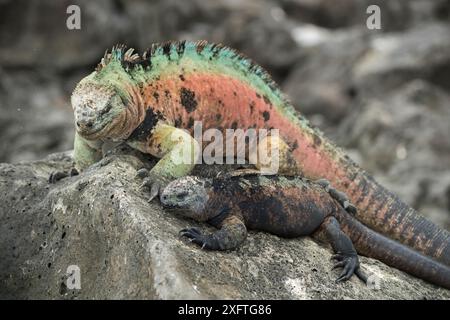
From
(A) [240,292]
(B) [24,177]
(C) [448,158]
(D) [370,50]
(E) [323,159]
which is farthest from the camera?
(D) [370,50]

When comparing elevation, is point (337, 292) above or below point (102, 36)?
below

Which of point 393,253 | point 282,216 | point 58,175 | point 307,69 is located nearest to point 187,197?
point 282,216

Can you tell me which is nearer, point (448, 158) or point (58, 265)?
point (58, 265)

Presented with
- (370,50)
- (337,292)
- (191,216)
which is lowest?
(337,292)

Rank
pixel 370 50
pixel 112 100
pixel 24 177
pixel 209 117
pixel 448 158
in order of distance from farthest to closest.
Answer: pixel 370 50 → pixel 448 158 → pixel 209 117 → pixel 24 177 → pixel 112 100
